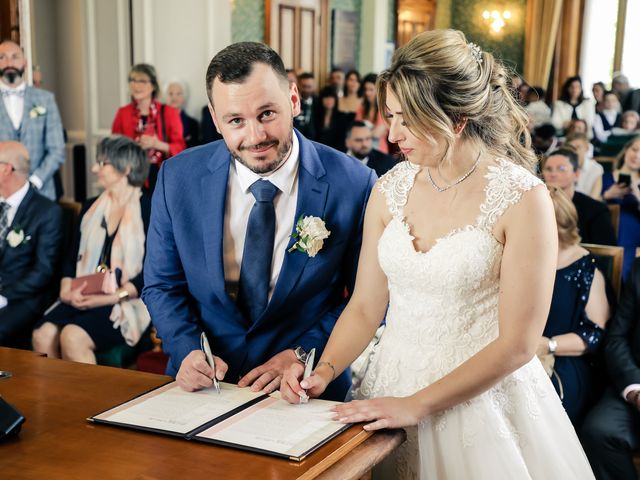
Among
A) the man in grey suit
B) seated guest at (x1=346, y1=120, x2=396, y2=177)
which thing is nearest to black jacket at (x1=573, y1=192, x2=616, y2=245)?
seated guest at (x1=346, y1=120, x2=396, y2=177)

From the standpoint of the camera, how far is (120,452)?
145 cm

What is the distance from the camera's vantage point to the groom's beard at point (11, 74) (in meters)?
6.39

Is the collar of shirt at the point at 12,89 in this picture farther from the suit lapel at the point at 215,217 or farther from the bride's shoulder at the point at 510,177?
the bride's shoulder at the point at 510,177

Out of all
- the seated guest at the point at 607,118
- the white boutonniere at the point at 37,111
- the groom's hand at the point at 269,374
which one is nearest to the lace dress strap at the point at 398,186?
the groom's hand at the point at 269,374

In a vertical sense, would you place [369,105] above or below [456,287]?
below

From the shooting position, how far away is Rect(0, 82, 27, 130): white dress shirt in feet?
21.2

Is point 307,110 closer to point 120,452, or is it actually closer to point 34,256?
point 34,256

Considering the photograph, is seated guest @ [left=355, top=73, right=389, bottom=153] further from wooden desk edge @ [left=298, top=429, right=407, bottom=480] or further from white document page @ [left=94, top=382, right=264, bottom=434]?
wooden desk edge @ [left=298, top=429, right=407, bottom=480]

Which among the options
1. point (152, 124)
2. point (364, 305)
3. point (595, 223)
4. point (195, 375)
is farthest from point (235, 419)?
point (152, 124)

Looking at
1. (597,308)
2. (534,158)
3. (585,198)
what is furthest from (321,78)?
(534,158)

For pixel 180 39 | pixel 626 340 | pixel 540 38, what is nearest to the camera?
pixel 626 340

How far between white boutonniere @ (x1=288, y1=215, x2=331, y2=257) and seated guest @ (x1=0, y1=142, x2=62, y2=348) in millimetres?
2910

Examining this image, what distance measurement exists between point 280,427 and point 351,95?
9.05 meters

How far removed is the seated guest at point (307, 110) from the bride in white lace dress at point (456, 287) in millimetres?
6915
